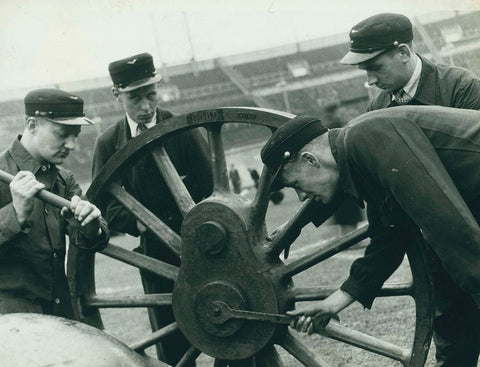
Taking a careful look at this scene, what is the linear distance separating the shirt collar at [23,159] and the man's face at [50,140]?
0.04 meters

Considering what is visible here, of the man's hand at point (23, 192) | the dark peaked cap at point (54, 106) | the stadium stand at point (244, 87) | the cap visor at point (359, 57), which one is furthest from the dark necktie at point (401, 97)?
the stadium stand at point (244, 87)

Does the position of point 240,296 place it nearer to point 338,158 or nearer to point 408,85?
point 338,158

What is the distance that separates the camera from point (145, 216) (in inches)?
144

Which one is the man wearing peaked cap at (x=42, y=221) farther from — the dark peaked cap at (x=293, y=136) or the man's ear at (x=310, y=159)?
the man's ear at (x=310, y=159)

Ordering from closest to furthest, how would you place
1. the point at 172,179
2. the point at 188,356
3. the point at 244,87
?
1. the point at 188,356
2. the point at 172,179
3. the point at 244,87

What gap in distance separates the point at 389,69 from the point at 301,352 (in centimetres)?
150

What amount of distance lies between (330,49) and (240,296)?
28.0m

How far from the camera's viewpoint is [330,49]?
98.4 feet

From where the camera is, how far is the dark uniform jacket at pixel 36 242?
3406 mm

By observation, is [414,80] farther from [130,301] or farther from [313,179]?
[130,301]

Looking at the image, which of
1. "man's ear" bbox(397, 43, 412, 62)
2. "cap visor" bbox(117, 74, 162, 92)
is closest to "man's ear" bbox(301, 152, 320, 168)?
"man's ear" bbox(397, 43, 412, 62)

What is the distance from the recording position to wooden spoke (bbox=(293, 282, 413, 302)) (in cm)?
307

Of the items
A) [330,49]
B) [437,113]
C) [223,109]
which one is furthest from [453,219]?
[330,49]

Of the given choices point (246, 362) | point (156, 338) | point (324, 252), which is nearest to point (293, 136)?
point (324, 252)
